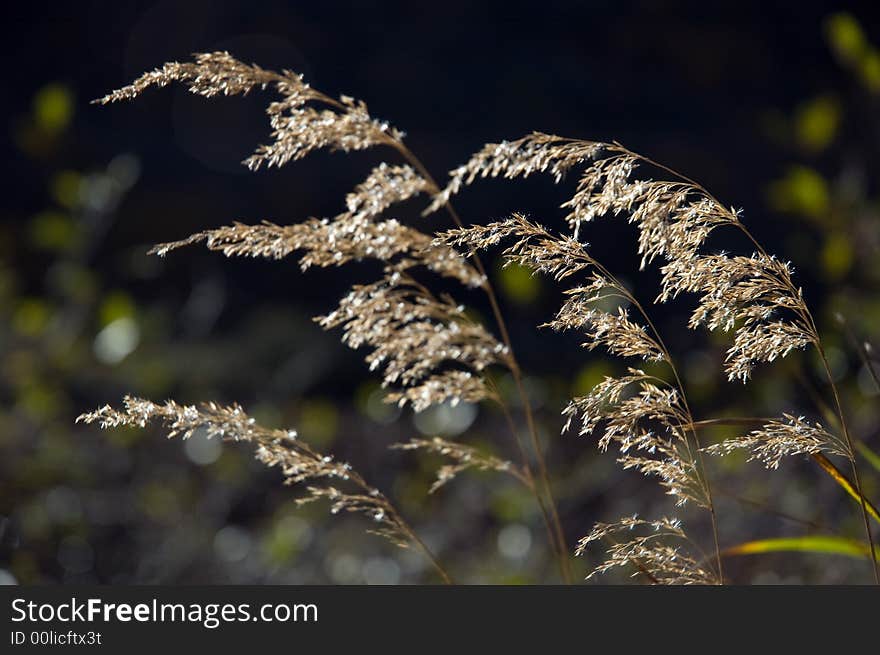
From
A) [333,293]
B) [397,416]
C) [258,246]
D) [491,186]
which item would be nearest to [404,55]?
[491,186]

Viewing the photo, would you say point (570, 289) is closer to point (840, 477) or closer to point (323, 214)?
point (840, 477)

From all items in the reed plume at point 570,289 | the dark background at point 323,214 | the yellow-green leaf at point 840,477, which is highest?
the dark background at point 323,214

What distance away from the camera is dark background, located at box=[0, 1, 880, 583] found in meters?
2.83

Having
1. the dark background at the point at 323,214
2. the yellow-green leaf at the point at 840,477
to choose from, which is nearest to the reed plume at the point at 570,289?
the yellow-green leaf at the point at 840,477

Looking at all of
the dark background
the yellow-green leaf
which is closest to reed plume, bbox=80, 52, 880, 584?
the yellow-green leaf

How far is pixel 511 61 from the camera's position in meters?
5.80

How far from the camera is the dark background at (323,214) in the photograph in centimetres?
283

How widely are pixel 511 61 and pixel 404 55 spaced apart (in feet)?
2.29

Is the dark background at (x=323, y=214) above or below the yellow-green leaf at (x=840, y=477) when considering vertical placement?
above

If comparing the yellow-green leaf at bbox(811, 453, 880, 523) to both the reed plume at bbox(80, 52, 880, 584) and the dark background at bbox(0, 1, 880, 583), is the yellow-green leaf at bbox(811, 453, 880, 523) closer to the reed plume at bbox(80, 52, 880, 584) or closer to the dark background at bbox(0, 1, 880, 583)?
the reed plume at bbox(80, 52, 880, 584)

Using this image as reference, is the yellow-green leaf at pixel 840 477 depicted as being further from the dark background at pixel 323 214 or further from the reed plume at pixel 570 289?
the dark background at pixel 323 214

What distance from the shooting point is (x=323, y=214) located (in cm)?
514

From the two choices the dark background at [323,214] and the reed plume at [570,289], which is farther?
the dark background at [323,214]

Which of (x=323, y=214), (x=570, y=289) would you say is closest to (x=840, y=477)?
(x=570, y=289)
